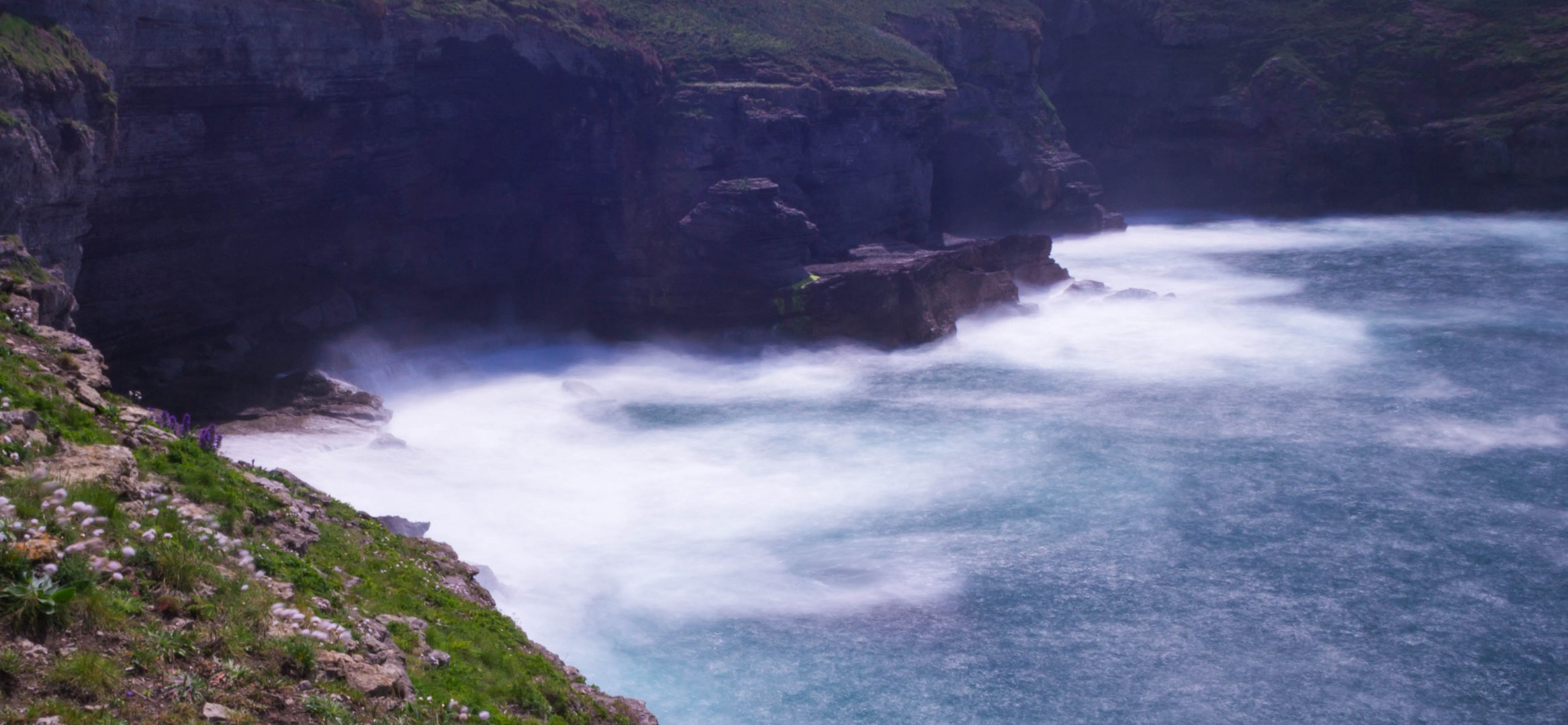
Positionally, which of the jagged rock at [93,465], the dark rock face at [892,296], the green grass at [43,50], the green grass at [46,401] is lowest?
the jagged rock at [93,465]

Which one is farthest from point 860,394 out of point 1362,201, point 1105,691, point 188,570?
point 1362,201

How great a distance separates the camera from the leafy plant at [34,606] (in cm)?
970

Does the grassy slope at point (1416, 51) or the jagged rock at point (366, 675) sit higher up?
the grassy slope at point (1416, 51)

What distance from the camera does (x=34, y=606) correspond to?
9758 millimetres

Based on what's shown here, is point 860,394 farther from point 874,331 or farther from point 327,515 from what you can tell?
point 327,515

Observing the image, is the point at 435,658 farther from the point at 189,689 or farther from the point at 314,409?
the point at 314,409

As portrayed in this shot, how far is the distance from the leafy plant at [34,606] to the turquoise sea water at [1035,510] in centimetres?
1180

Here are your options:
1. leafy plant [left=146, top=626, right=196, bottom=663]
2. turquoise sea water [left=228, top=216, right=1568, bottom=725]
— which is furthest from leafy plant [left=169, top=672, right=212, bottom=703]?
turquoise sea water [left=228, top=216, right=1568, bottom=725]

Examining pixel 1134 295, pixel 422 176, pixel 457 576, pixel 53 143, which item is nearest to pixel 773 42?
pixel 422 176

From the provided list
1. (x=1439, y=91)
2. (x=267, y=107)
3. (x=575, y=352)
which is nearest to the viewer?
(x=267, y=107)

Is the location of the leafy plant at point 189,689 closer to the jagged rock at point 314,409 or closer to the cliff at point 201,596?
the cliff at point 201,596

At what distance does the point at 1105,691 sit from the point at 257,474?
1426 centimetres

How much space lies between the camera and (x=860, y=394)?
39312mm

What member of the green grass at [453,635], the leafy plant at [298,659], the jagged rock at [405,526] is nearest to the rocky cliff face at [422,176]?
the jagged rock at [405,526]
